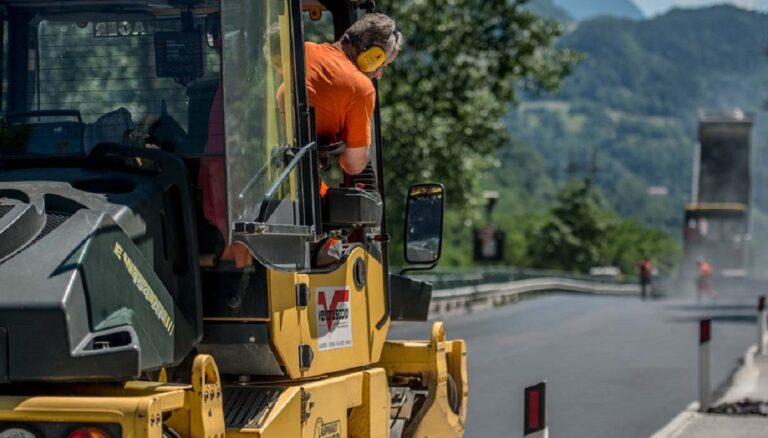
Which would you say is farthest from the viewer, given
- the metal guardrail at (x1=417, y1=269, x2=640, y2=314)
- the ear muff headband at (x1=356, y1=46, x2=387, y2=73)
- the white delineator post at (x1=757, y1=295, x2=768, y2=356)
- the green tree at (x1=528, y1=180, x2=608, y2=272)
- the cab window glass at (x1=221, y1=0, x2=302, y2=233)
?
the green tree at (x1=528, y1=180, x2=608, y2=272)

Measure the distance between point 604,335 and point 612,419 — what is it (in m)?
13.6

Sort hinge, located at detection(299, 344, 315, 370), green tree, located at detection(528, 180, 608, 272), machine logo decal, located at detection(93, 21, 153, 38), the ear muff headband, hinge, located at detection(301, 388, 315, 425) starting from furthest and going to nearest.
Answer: green tree, located at detection(528, 180, 608, 272) < the ear muff headband < hinge, located at detection(299, 344, 315, 370) < hinge, located at detection(301, 388, 315, 425) < machine logo decal, located at detection(93, 21, 153, 38)

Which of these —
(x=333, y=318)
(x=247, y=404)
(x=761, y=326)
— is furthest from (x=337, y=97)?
(x=761, y=326)

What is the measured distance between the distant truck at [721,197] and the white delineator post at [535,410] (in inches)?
2104

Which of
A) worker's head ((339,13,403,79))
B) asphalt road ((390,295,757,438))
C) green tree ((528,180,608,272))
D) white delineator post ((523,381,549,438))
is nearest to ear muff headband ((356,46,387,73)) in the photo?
worker's head ((339,13,403,79))

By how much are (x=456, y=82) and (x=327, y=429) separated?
31424mm

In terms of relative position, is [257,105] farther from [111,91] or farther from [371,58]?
[371,58]

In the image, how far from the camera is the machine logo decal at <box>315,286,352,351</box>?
19.1 ft

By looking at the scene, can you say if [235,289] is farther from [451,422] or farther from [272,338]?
[451,422]

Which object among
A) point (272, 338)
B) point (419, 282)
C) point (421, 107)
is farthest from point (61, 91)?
point (421, 107)

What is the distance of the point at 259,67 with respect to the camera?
5.16 metres

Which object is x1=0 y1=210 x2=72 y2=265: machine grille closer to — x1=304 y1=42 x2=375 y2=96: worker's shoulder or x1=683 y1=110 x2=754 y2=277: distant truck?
x1=304 y1=42 x2=375 y2=96: worker's shoulder

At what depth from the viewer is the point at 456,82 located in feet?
121

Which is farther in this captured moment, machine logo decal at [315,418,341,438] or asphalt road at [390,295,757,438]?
asphalt road at [390,295,757,438]
